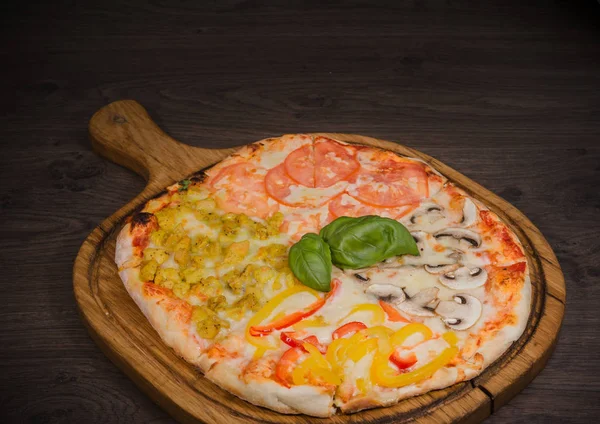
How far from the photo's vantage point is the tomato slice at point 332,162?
5.15m

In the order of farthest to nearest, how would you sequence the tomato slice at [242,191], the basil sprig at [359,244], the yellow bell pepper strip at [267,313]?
the tomato slice at [242,191] < the basil sprig at [359,244] < the yellow bell pepper strip at [267,313]

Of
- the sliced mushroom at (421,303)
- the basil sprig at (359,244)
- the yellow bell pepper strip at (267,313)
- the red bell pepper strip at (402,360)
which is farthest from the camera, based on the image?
the basil sprig at (359,244)

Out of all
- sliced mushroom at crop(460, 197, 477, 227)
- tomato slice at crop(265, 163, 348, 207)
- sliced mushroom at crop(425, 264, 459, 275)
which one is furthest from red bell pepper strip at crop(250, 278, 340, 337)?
sliced mushroom at crop(460, 197, 477, 227)

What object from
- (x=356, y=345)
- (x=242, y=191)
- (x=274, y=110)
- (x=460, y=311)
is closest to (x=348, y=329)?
(x=356, y=345)

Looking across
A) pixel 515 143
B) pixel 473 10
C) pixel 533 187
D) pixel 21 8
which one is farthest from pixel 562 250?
pixel 21 8

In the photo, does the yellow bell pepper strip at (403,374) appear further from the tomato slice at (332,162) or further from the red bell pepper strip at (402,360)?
the tomato slice at (332,162)

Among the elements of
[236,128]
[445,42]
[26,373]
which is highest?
[445,42]

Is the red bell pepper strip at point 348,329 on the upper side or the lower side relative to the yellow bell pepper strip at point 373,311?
lower

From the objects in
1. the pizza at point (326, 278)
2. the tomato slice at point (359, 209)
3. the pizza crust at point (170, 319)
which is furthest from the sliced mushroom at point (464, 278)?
the pizza crust at point (170, 319)

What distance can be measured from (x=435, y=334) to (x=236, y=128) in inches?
106

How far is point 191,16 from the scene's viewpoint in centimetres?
756

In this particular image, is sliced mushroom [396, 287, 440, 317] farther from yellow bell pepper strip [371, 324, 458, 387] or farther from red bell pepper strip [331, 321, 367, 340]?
red bell pepper strip [331, 321, 367, 340]

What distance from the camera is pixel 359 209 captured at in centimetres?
495

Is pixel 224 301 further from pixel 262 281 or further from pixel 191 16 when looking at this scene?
pixel 191 16
